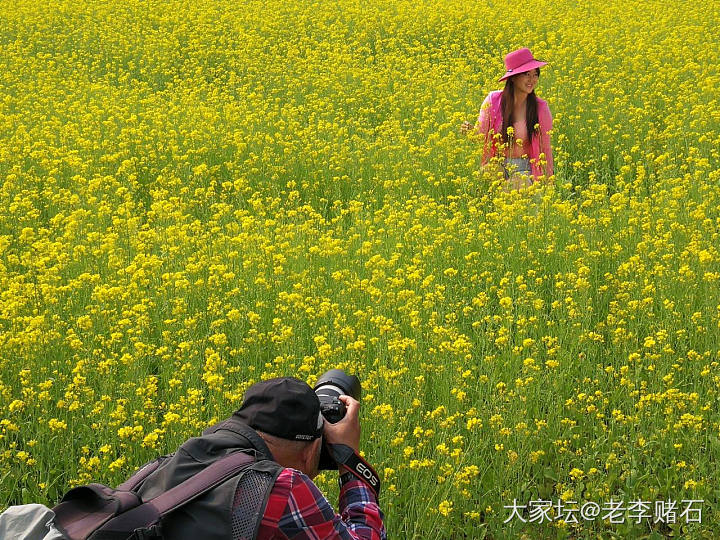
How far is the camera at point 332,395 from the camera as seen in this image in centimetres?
278

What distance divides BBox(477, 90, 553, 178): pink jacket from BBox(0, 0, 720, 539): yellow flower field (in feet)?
0.94

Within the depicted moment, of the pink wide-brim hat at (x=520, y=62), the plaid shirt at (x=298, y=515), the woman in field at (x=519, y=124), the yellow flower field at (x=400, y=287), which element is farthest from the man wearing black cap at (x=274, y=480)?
the pink wide-brim hat at (x=520, y=62)

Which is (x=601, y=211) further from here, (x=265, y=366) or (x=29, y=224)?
(x=29, y=224)

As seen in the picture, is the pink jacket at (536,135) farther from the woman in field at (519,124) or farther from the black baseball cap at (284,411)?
the black baseball cap at (284,411)

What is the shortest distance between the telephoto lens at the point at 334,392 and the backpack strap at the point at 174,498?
49cm

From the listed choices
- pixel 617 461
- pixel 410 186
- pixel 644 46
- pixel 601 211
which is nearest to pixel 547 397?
pixel 617 461

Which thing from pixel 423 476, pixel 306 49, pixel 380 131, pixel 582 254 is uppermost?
pixel 306 49

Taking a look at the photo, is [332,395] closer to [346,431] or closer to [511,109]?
[346,431]

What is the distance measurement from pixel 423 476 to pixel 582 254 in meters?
2.17

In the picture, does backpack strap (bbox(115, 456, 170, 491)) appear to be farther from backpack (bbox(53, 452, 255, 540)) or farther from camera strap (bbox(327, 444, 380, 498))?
camera strap (bbox(327, 444, 380, 498))

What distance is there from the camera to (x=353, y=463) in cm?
274

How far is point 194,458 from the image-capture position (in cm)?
246

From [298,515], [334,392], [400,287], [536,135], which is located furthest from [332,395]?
[536,135]

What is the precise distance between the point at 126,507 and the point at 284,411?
47cm
